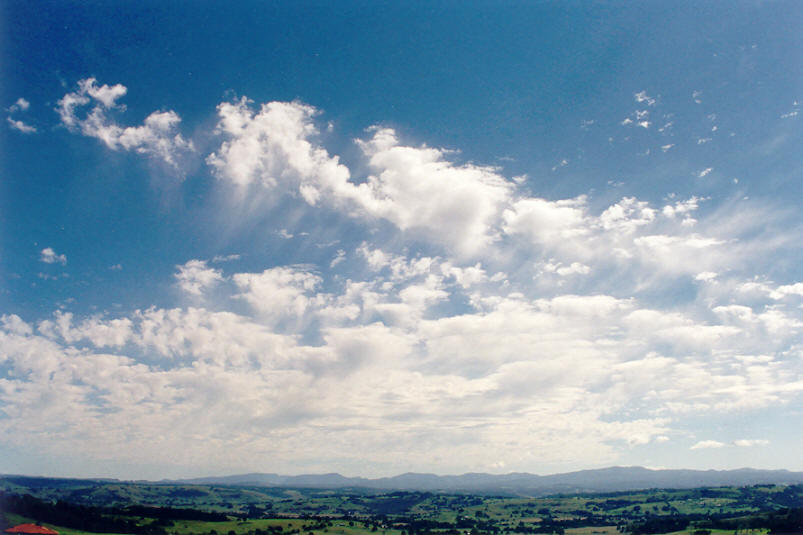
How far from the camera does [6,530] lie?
17888 cm

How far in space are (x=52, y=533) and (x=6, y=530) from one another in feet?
49.9

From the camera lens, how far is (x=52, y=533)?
181375 mm
